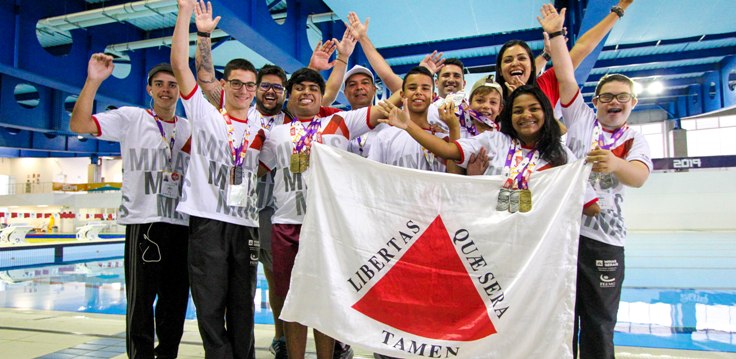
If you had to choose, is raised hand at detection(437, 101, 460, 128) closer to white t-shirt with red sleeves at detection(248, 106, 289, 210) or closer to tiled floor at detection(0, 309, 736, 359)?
white t-shirt with red sleeves at detection(248, 106, 289, 210)

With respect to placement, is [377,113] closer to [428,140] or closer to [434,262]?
[428,140]

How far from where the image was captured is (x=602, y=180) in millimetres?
2068

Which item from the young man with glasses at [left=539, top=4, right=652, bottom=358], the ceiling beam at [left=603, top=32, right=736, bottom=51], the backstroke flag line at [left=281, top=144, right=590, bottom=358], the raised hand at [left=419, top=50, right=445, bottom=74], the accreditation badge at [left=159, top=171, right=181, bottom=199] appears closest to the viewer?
the backstroke flag line at [left=281, top=144, right=590, bottom=358]

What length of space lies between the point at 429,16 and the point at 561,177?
5169 mm

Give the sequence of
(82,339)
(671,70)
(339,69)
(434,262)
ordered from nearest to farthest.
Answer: (434,262) < (339,69) < (82,339) < (671,70)

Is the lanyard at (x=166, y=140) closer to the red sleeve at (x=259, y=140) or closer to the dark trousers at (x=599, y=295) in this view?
the red sleeve at (x=259, y=140)

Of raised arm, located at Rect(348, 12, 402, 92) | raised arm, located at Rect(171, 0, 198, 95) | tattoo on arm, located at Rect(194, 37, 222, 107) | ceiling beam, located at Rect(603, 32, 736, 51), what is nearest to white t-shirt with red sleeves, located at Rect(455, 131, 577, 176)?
raised arm, located at Rect(348, 12, 402, 92)

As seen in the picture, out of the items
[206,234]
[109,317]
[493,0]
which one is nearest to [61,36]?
[109,317]

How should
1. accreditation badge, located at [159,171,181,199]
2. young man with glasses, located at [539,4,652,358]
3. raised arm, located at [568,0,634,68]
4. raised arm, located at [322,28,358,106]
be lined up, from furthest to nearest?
raised arm, located at [322,28,358,106], accreditation badge, located at [159,171,181,199], raised arm, located at [568,0,634,68], young man with glasses, located at [539,4,652,358]

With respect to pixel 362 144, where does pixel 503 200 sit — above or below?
below

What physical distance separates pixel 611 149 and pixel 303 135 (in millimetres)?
1452

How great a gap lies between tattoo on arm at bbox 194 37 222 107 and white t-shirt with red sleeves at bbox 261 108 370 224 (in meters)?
0.57

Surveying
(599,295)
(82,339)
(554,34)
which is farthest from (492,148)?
(82,339)

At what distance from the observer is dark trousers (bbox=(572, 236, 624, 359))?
200cm
